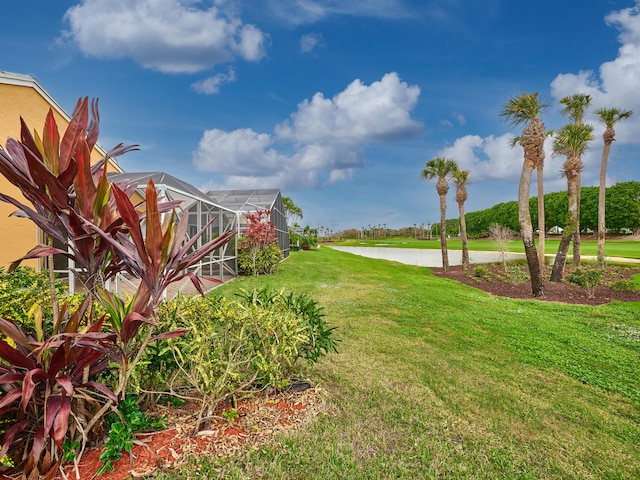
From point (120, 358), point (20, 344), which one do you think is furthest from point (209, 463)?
point (20, 344)

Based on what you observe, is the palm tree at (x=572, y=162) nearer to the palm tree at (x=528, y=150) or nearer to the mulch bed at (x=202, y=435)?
the palm tree at (x=528, y=150)

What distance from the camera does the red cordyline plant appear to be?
1.80 metres

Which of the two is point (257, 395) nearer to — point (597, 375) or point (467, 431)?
point (467, 431)

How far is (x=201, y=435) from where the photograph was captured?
8.41 ft

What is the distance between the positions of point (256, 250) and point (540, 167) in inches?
571

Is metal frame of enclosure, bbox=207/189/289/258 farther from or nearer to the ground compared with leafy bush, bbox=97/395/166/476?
farther from the ground

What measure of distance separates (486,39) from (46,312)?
15.1m

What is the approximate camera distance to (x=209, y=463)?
7.65ft

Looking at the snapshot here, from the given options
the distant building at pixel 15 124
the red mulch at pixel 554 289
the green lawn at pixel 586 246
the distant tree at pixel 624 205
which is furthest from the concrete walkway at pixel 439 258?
the distant tree at pixel 624 205

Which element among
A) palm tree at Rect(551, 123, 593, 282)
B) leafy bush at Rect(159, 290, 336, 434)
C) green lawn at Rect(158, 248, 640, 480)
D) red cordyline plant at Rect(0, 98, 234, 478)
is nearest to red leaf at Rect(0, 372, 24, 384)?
red cordyline plant at Rect(0, 98, 234, 478)

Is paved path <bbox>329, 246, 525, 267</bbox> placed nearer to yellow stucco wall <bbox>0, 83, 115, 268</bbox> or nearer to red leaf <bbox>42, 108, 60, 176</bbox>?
yellow stucco wall <bbox>0, 83, 115, 268</bbox>

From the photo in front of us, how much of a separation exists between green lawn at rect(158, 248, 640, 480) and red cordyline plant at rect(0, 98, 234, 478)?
834 millimetres

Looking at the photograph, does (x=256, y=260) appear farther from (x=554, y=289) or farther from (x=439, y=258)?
(x=439, y=258)

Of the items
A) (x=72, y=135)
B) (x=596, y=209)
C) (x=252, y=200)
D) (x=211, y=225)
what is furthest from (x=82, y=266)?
(x=596, y=209)
